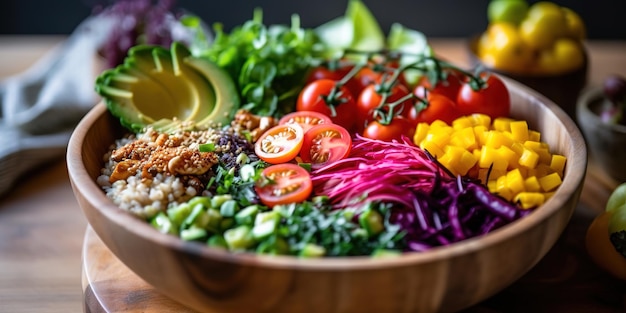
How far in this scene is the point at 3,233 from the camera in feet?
6.45

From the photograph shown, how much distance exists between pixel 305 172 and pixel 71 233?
86 centimetres

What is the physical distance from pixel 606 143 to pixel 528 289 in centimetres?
71

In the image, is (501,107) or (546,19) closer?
(501,107)

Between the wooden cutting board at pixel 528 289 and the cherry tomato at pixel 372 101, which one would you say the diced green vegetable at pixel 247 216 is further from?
the cherry tomato at pixel 372 101

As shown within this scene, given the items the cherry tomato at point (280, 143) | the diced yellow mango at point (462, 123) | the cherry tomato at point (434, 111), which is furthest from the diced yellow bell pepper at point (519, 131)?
the cherry tomato at point (280, 143)

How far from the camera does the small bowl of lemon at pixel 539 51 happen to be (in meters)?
2.39

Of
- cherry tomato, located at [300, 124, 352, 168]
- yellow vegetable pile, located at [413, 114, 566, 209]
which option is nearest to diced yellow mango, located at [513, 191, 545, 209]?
yellow vegetable pile, located at [413, 114, 566, 209]

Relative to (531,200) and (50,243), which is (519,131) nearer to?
(531,200)

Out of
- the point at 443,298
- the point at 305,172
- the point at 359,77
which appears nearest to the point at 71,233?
the point at 305,172

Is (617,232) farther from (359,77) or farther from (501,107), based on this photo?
(359,77)

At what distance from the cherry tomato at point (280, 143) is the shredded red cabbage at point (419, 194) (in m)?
0.09

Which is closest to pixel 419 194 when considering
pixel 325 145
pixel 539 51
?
pixel 325 145

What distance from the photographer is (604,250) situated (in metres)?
1.62

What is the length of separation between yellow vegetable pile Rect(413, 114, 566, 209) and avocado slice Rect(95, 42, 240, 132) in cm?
62
